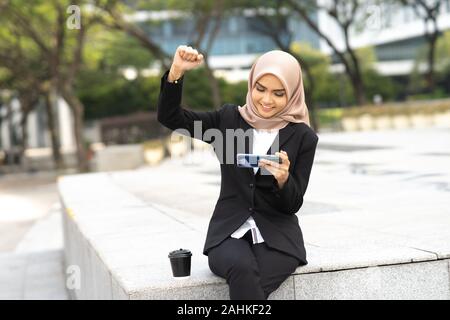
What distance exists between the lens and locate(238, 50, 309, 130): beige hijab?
421cm

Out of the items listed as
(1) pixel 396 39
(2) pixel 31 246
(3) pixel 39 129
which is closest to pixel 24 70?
(2) pixel 31 246

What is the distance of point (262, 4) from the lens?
3728 cm

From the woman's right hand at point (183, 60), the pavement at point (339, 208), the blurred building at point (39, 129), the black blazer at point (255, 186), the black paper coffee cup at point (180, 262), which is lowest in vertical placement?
the blurred building at point (39, 129)

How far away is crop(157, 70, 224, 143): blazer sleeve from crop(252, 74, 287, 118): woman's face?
336 mm

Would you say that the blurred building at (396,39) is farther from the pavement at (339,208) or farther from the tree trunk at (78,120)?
the pavement at (339,208)

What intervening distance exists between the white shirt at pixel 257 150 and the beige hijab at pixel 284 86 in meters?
0.04

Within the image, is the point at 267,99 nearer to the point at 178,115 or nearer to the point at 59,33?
the point at 178,115

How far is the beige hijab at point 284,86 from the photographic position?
4.21m

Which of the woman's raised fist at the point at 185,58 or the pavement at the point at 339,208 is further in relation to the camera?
the pavement at the point at 339,208

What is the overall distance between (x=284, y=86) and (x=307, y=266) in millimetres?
1115

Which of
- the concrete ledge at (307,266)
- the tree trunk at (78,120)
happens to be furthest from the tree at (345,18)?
the concrete ledge at (307,266)

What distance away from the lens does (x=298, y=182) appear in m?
4.30

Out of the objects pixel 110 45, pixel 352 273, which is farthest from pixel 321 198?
pixel 110 45

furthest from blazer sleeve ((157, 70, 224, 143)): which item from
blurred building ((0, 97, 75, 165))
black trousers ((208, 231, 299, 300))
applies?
blurred building ((0, 97, 75, 165))
